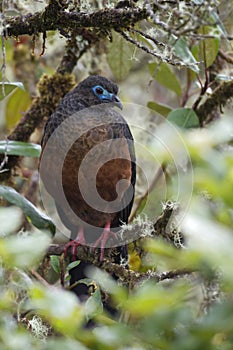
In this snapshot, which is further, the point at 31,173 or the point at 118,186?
the point at 31,173

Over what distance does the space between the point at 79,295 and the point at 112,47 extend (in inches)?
56.1

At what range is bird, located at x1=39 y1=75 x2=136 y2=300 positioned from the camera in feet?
10.7

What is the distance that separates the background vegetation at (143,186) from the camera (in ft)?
3.10

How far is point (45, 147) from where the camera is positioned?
3.28 m

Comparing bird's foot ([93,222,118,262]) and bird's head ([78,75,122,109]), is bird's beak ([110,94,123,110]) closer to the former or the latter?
bird's head ([78,75,122,109])

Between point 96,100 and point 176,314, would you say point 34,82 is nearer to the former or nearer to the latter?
point 96,100

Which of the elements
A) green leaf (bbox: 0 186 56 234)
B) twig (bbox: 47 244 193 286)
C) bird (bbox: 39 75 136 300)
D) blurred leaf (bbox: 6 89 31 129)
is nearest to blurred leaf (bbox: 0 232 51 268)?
twig (bbox: 47 244 193 286)

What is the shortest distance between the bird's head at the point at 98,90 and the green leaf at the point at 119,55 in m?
0.14

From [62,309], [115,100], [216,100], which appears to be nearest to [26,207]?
[115,100]

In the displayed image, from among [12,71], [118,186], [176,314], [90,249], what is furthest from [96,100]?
[176,314]

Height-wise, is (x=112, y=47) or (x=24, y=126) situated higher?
(x=112, y=47)

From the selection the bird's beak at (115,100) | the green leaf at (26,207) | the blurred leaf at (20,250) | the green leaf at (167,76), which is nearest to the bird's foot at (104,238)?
the green leaf at (26,207)

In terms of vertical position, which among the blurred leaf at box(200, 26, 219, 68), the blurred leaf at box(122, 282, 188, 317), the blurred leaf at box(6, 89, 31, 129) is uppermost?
the blurred leaf at box(122, 282, 188, 317)

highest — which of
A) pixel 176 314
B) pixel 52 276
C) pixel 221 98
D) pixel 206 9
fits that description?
pixel 206 9
